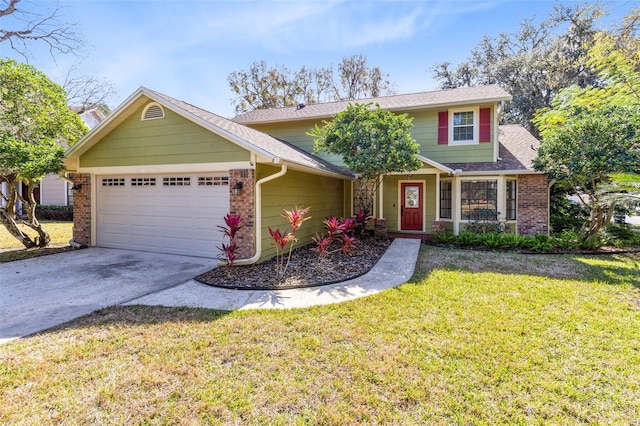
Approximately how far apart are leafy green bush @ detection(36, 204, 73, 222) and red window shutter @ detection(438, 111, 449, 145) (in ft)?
61.4

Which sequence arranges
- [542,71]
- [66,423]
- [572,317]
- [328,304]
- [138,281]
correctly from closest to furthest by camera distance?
1. [66,423]
2. [572,317]
3. [328,304]
4. [138,281]
5. [542,71]

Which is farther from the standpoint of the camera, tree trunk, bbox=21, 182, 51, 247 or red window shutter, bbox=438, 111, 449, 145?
red window shutter, bbox=438, 111, 449, 145

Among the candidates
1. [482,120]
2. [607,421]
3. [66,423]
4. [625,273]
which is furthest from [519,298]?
[482,120]

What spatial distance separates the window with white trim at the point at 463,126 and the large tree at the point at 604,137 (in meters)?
2.34

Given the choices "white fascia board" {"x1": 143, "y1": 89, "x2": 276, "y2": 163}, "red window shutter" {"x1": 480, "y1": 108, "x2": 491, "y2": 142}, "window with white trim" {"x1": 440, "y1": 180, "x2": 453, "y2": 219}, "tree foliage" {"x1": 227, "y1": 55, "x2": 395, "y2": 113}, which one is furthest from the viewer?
"tree foliage" {"x1": 227, "y1": 55, "x2": 395, "y2": 113}

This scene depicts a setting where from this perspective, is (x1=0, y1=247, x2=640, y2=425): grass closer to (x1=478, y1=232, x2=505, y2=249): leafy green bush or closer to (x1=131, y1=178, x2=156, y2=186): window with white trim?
(x1=478, y1=232, x2=505, y2=249): leafy green bush

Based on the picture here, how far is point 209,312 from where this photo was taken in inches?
182

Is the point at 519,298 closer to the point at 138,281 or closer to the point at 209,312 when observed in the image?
the point at 209,312

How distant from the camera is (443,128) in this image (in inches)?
473

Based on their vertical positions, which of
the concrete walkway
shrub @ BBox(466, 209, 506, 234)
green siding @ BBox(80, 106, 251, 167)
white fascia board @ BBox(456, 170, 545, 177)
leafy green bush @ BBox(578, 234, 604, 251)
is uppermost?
green siding @ BBox(80, 106, 251, 167)

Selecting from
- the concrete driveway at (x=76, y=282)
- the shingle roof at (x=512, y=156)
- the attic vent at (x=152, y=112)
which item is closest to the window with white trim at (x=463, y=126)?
the shingle roof at (x=512, y=156)

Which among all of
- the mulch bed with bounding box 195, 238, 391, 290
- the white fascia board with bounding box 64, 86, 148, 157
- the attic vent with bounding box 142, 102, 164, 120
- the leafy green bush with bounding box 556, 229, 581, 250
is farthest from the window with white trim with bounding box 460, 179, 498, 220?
the white fascia board with bounding box 64, 86, 148, 157

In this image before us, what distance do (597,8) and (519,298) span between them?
342 inches

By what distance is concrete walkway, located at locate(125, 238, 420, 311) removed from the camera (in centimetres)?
501
